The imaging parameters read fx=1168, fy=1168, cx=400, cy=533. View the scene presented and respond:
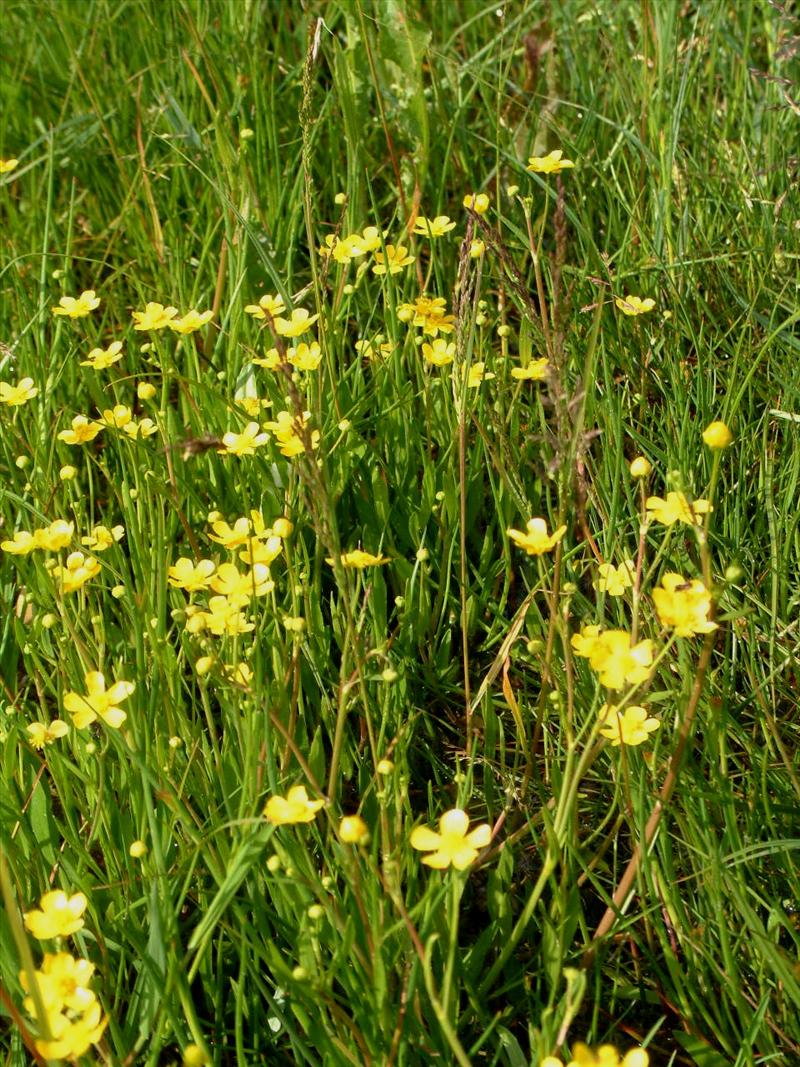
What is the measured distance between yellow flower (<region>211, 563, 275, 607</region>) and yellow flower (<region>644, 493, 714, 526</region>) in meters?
0.52

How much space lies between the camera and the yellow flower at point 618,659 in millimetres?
1329

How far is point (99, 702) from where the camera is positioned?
1.51 m

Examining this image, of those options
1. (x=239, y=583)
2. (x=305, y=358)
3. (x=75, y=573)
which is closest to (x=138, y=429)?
(x=305, y=358)

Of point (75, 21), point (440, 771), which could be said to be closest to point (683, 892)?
point (440, 771)

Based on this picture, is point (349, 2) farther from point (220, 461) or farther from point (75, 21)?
point (220, 461)

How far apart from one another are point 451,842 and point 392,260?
4.46 feet

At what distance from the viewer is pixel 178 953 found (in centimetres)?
144

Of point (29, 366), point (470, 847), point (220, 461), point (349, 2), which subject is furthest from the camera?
point (349, 2)

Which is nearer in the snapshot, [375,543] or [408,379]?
[375,543]

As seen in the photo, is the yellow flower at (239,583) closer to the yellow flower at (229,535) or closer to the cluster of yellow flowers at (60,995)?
the yellow flower at (229,535)

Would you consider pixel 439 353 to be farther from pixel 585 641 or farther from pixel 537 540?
pixel 585 641

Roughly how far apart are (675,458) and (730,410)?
0.12m

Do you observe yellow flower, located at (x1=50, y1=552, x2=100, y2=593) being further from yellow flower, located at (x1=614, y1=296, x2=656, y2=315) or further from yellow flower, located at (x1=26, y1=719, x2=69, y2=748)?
yellow flower, located at (x1=614, y1=296, x2=656, y2=315)

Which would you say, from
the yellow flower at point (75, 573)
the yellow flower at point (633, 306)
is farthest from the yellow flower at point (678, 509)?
the yellow flower at point (75, 573)
